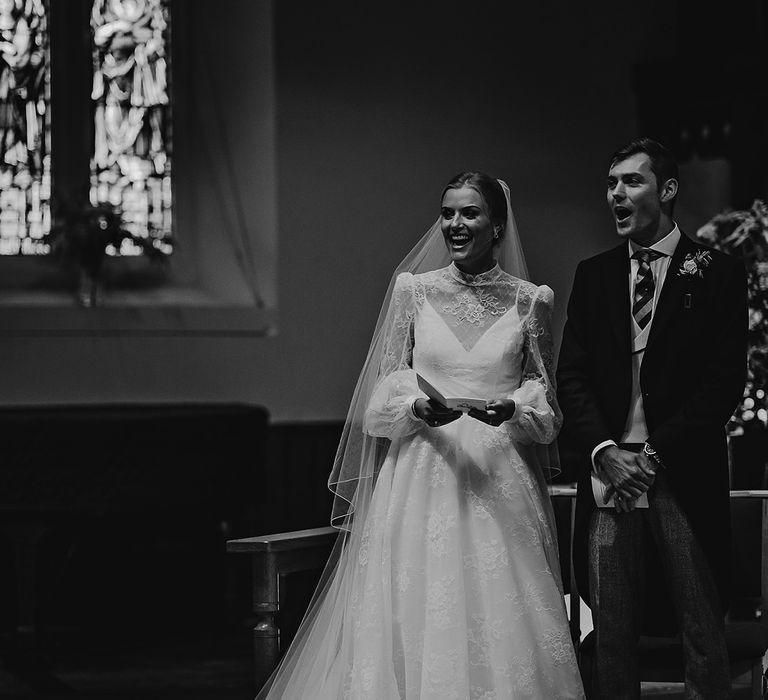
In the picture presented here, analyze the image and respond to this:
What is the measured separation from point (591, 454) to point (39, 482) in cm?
312

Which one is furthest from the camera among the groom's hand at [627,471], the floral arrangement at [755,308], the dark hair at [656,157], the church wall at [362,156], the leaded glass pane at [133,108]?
the leaded glass pane at [133,108]

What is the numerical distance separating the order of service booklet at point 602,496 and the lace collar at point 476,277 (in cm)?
70

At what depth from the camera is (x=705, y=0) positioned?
6.84 meters

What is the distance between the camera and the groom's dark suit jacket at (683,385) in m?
3.08

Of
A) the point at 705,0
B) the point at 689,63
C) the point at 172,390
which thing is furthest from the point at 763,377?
the point at 172,390

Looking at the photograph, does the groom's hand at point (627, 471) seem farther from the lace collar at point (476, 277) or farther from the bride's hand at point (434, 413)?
the lace collar at point (476, 277)

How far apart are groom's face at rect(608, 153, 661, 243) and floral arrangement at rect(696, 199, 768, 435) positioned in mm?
2125

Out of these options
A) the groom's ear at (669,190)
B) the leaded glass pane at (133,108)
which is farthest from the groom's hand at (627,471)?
the leaded glass pane at (133,108)

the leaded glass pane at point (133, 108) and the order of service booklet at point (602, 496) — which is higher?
the leaded glass pane at point (133, 108)

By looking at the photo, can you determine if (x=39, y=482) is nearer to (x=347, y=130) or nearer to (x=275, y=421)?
(x=275, y=421)

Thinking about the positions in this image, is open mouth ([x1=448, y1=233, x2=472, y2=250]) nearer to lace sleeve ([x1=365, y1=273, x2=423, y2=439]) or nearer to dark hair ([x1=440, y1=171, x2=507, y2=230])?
dark hair ([x1=440, y1=171, x2=507, y2=230])

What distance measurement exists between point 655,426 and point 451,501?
59cm

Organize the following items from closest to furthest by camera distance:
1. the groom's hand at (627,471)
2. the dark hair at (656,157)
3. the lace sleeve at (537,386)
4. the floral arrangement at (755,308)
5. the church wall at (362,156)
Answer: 1. the groom's hand at (627,471)
2. the dark hair at (656,157)
3. the lace sleeve at (537,386)
4. the floral arrangement at (755,308)
5. the church wall at (362,156)

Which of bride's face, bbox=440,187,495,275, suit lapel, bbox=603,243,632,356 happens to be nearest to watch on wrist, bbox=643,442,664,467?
suit lapel, bbox=603,243,632,356
